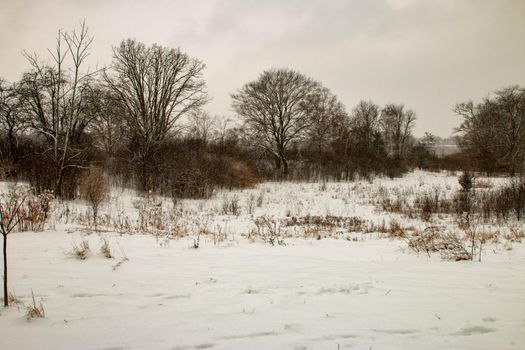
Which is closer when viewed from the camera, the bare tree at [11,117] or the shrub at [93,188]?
the shrub at [93,188]

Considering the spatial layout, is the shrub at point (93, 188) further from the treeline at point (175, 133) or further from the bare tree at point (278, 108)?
the bare tree at point (278, 108)

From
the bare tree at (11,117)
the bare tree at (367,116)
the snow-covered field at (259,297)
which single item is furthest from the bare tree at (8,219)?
the bare tree at (367,116)

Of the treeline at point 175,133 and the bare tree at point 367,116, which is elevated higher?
the bare tree at point 367,116

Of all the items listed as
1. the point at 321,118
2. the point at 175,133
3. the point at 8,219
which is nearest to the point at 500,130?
the point at 321,118

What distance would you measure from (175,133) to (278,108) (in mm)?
10847

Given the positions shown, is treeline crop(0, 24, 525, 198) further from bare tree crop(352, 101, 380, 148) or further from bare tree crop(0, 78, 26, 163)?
bare tree crop(352, 101, 380, 148)

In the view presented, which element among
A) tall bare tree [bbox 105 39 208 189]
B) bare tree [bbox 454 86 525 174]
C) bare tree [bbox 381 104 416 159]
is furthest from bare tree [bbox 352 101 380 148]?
tall bare tree [bbox 105 39 208 189]

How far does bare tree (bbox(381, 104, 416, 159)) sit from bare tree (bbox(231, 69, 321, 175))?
26792 mm

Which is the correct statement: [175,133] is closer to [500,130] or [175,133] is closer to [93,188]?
[93,188]

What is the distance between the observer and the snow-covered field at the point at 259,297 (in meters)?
2.53

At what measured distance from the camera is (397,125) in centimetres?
5247

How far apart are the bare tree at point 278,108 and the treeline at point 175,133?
10 centimetres

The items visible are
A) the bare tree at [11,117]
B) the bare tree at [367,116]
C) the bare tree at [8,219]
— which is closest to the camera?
the bare tree at [8,219]

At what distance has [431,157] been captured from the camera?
44.7 m
